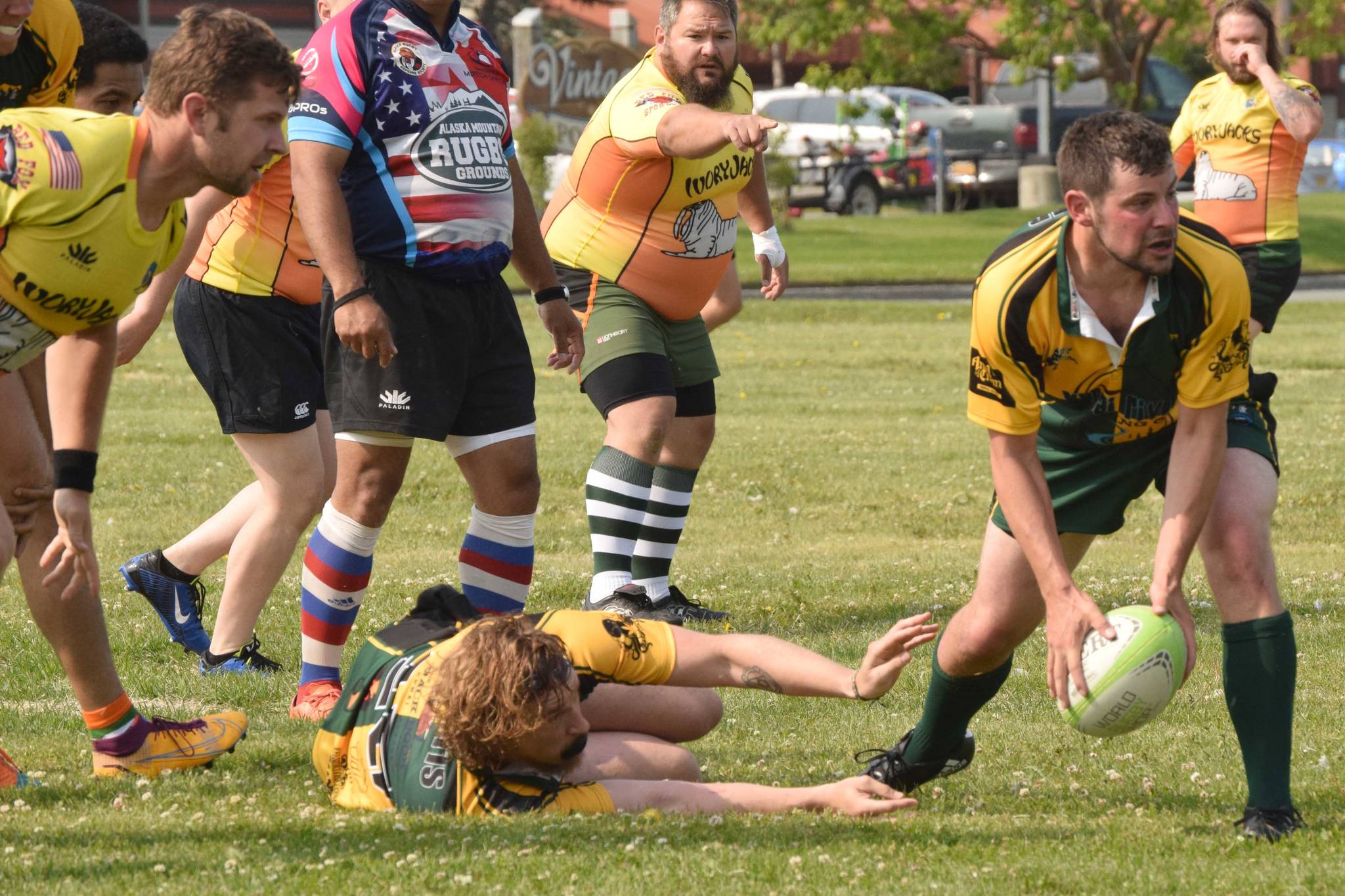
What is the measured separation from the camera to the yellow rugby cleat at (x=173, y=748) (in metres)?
5.15

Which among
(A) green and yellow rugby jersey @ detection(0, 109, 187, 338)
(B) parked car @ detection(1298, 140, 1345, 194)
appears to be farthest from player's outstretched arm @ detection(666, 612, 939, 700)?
(B) parked car @ detection(1298, 140, 1345, 194)

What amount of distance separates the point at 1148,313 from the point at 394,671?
215 cm

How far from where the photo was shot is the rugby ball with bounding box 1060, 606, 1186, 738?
14.3 ft

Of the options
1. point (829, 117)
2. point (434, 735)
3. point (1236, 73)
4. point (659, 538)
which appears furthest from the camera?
point (829, 117)

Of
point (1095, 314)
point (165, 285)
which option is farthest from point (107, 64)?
point (1095, 314)

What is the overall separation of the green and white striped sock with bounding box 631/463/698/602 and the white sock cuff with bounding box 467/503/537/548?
1.90m

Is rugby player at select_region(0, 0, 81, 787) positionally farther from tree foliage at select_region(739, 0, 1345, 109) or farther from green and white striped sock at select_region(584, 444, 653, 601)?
tree foliage at select_region(739, 0, 1345, 109)

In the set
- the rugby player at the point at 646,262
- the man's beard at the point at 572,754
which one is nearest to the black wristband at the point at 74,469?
the man's beard at the point at 572,754

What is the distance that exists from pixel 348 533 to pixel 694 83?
2485mm

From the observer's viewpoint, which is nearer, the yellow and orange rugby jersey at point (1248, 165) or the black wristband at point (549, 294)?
the black wristband at point (549, 294)

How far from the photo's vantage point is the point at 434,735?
181 inches

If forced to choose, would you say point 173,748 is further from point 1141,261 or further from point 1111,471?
point 1141,261

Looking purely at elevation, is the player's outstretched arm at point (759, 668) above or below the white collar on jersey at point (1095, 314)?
below

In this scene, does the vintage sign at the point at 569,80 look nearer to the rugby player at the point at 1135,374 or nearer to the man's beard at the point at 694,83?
the man's beard at the point at 694,83
